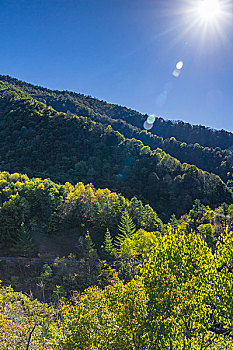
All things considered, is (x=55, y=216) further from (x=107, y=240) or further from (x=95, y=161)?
(x=95, y=161)

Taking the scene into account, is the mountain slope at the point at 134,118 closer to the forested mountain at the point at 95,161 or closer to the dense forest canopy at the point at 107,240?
the dense forest canopy at the point at 107,240

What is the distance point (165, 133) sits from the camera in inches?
5851

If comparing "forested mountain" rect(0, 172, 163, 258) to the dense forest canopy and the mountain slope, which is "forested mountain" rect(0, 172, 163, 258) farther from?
the mountain slope

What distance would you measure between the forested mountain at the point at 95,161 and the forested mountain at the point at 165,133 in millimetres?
28309

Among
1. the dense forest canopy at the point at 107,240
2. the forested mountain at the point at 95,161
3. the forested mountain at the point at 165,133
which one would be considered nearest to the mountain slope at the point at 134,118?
the forested mountain at the point at 165,133

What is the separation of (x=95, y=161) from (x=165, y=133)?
Result: 259 feet

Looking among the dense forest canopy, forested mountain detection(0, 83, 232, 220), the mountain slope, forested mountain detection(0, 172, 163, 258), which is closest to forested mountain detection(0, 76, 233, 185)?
the mountain slope

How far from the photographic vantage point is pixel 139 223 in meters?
45.0

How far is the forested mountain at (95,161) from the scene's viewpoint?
75812 mm

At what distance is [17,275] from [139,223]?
2409cm

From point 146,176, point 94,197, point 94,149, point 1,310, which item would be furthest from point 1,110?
point 1,310

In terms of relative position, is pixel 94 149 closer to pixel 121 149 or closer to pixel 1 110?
pixel 121 149

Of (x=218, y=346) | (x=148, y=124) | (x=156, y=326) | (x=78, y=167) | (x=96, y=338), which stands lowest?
(x=96, y=338)

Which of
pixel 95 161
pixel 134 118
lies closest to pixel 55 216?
pixel 95 161
